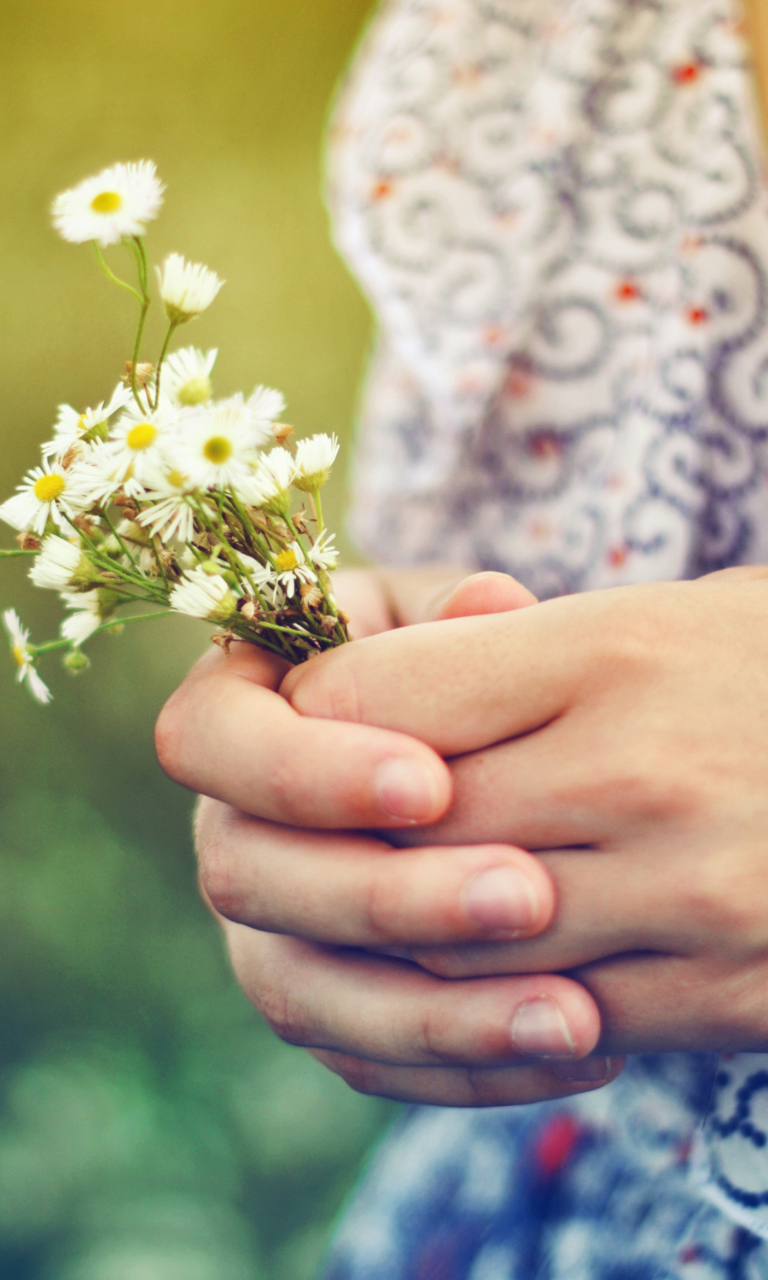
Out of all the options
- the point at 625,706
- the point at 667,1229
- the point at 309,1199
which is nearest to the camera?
the point at 625,706

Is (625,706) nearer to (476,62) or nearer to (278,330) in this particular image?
(476,62)

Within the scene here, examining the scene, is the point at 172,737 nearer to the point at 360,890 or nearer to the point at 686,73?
the point at 360,890

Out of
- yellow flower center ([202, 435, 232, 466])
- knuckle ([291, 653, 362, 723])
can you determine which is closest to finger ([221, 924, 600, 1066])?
knuckle ([291, 653, 362, 723])

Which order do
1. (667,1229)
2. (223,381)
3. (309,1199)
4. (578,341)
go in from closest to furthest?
(667,1229), (578,341), (309,1199), (223,381)

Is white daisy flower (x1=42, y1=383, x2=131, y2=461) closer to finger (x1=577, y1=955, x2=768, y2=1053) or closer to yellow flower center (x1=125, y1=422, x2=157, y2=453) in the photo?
yellow flower center (x1=125, y1=422, x2=157, y2=453)

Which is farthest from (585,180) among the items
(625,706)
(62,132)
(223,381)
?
(62,132)

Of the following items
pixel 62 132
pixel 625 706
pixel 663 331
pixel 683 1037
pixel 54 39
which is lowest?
pixel 683 1037

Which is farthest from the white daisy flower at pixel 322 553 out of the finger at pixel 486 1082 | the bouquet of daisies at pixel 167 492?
the finger at pixel 486 1082
